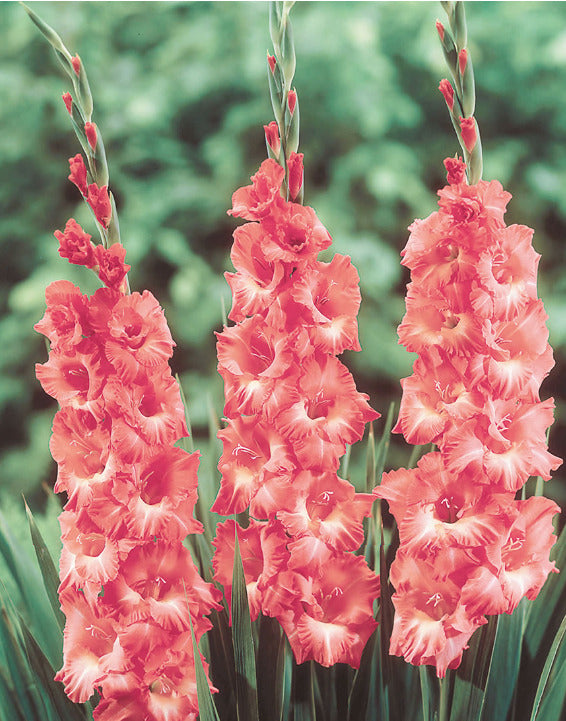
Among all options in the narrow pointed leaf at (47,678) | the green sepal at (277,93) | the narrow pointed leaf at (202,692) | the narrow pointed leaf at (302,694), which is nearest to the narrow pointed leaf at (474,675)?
the narrow pointed leaf at (302,694)

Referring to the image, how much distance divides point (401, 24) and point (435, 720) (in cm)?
125

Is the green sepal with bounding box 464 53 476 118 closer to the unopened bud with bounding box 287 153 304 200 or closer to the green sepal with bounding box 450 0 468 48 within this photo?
the green sepal with bounding box 450 0 468 48

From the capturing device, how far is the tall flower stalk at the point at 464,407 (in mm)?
852

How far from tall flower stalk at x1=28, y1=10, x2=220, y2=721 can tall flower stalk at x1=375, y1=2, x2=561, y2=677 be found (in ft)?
0.70

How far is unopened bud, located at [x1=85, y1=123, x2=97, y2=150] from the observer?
2.78ft

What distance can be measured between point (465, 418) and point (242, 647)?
318mm

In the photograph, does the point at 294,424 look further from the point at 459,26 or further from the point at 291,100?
the point at 459,26

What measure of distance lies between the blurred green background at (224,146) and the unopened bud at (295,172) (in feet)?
2.64

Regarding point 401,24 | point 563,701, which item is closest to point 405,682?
point 563,701

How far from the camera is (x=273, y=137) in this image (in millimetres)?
856

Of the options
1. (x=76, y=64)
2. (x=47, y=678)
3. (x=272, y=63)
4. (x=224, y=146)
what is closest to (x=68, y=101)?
(x=76, y=64)

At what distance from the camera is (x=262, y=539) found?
0.88 meters

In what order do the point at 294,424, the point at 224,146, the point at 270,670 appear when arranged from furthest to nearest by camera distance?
the point at 224,146
the point at 270,670
the point at 294,424

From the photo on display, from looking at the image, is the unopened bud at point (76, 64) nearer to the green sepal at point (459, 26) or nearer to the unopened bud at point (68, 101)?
the unopened bud at point (68, 101)
